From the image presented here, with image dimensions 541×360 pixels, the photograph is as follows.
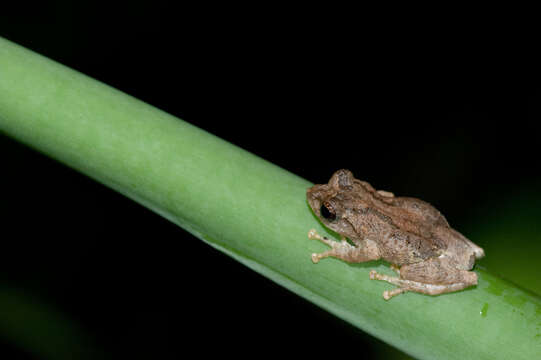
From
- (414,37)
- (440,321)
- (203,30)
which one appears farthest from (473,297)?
(203,30)

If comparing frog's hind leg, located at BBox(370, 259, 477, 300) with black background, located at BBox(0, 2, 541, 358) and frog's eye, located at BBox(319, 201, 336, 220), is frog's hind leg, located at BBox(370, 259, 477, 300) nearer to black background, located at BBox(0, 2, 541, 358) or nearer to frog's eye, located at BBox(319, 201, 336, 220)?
frog's eye, located at BBox(319, 201, 336, 220)

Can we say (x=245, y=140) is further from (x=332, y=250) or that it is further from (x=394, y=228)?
(x=332, y=250)

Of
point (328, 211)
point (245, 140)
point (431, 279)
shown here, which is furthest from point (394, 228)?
point (245, 140)

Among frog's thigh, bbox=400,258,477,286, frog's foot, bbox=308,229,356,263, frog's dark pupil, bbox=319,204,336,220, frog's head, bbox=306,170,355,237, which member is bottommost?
frog's foot, bbox=308,229,356,263

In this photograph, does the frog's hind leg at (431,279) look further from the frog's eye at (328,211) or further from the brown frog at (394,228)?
the frog's eye at (328,211)

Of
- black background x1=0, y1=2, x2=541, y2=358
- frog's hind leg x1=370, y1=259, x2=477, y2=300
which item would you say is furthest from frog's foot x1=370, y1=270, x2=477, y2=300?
black background x1=0, y1=2, x2=541, y2=358

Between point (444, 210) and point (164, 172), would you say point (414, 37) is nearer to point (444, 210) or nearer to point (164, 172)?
point (444, 210)
